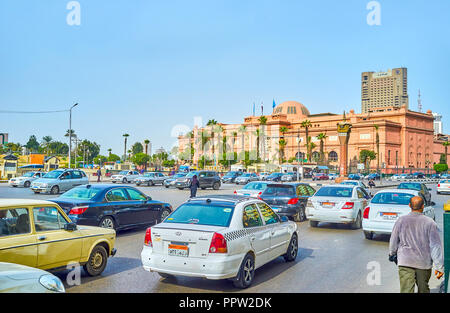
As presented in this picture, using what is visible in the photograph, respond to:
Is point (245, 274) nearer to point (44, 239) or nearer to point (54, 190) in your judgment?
point (44, 239)

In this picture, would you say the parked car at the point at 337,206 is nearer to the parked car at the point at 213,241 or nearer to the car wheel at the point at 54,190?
the parked car at the point at 213,241

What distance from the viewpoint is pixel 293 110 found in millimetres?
143750

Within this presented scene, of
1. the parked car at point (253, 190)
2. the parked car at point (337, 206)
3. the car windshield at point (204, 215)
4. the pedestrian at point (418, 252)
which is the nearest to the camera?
the pedestrian at point (418, 252)

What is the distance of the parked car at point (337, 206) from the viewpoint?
43.7 ft

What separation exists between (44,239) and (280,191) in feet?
33.5

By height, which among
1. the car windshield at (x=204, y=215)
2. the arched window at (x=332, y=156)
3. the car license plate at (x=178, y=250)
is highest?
the arched window at (x=332, y=156)

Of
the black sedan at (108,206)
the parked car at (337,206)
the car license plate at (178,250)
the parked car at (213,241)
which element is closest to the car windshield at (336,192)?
the parked car at (337,206)

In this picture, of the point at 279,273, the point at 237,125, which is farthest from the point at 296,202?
the point at 237,125

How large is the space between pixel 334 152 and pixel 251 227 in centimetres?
11550

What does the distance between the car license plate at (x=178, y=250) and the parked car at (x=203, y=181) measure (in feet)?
95.9

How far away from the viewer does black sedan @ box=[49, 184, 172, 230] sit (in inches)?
403
